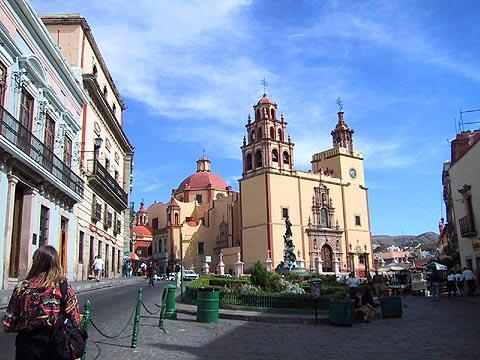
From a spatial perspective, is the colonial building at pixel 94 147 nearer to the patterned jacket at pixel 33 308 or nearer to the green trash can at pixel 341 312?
the green trash can at pixel 341 312

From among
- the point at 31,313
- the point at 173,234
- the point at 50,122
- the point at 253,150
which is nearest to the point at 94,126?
the point at 50,122

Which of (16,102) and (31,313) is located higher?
(16,102)

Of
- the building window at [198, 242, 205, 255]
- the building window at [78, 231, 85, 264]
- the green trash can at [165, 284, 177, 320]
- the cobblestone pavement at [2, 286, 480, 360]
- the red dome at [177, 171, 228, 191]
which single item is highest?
the red dome at [177, 171, 228, 191]

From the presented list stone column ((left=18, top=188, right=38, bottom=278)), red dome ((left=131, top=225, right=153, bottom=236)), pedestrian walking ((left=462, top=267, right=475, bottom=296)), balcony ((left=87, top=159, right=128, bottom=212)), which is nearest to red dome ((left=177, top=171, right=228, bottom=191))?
red dome ((left=131, top=225, right=153, bottom=236))

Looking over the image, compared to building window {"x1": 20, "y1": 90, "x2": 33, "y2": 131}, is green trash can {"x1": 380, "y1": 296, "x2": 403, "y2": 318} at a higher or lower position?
lower

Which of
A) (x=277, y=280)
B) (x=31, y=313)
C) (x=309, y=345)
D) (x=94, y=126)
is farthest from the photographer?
(x=94, y=126)

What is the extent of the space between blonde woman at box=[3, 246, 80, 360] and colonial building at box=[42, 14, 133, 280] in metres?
19.7

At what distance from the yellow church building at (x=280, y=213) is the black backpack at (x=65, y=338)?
1721 inches

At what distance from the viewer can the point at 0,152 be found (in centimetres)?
1416

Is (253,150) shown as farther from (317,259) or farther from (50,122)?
(50,122)

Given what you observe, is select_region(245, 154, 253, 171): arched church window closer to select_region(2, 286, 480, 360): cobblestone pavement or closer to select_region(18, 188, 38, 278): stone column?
select_region(18, 188, 38, 278): stone column

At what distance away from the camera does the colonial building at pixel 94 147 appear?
24172mm

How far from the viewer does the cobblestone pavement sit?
26.2ft

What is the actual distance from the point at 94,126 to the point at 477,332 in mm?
20752
